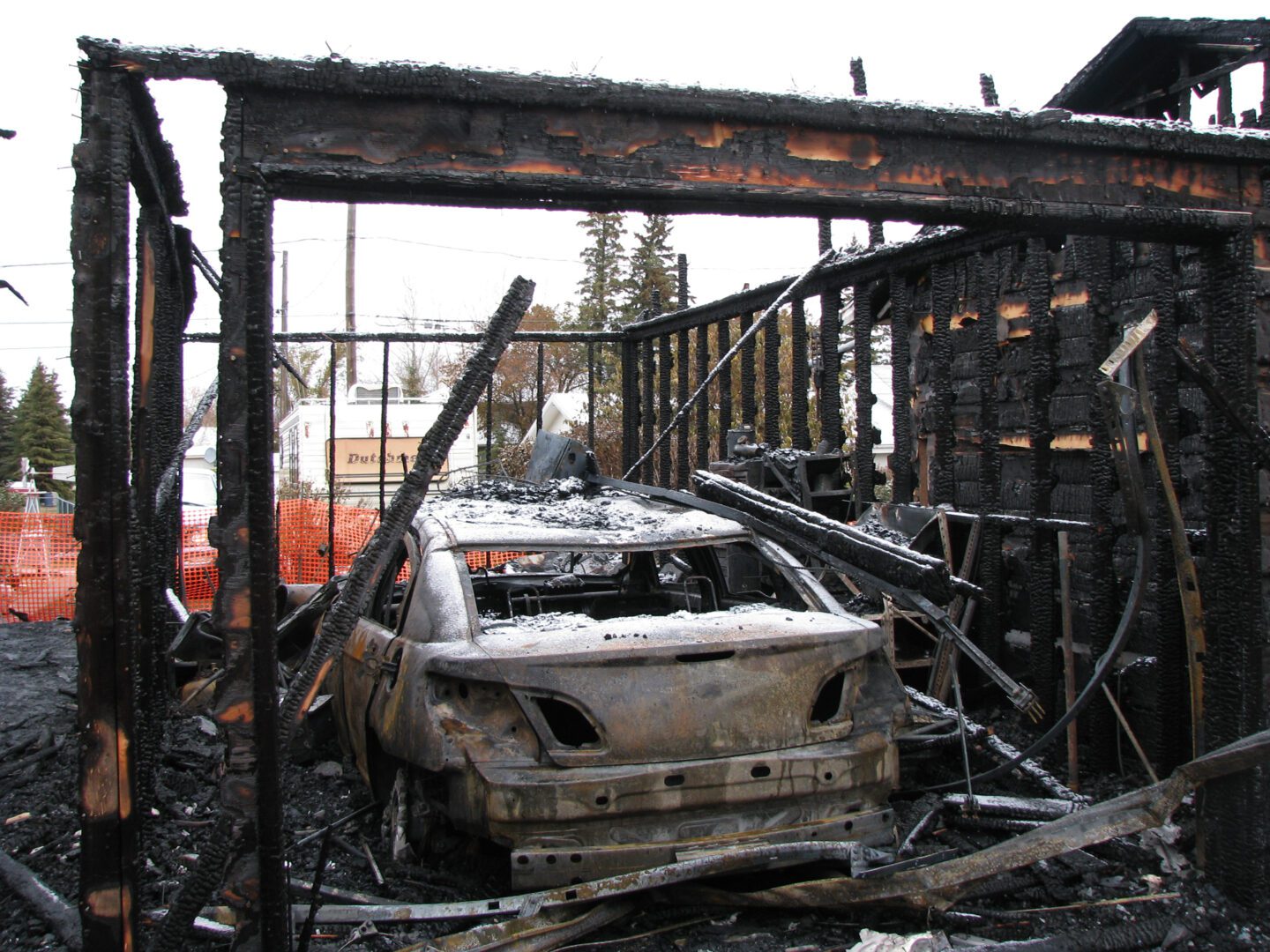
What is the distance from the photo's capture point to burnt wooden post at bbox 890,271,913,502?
6.19m

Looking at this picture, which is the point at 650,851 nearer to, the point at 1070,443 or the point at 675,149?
the point at 675,149

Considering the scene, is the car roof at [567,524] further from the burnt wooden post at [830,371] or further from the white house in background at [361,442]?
the white house in background at [361,442]

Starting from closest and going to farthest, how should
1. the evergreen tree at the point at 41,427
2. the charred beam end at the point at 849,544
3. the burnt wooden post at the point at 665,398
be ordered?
the charred beam end at the point at 849,544
the burnt wooden post at the point at 665,398
the evergreen tree at the point at 41,427

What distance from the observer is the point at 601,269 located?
108 ft

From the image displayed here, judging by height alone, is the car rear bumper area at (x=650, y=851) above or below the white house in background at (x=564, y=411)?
below

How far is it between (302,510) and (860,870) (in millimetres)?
10143

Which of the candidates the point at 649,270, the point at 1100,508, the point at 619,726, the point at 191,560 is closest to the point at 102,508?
the point at 619,726

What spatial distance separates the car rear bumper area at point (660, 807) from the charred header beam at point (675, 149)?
1.97 meters

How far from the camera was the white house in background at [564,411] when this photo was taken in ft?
71.8

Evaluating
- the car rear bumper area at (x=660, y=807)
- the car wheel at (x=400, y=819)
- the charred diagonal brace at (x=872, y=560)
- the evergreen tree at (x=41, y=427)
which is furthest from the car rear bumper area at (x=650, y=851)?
the evergreen tree at (x=41, y=427)

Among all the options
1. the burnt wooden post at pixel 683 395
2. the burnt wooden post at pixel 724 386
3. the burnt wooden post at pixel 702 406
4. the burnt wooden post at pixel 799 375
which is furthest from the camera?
the burnt wooden post at pixel 683 395

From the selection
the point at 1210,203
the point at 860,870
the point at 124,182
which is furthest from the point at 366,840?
Answer: the point at 1210,203

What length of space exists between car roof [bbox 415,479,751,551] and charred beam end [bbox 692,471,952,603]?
0.79 feet

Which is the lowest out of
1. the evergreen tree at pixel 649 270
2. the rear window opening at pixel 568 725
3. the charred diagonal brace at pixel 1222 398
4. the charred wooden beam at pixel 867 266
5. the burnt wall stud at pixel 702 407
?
the rear window opening at pixel 568 725
